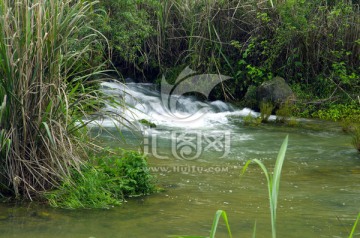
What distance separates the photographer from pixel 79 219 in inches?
221

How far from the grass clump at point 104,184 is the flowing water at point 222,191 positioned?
12 cm

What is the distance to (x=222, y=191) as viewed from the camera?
6.94 metres

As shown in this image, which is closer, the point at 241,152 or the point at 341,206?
the point at 341,206

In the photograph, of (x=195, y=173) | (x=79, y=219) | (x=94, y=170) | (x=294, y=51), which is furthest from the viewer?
(x=294, y=51)

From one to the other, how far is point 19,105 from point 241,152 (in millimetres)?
4479

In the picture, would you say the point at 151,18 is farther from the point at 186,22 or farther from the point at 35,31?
the point at 35,31

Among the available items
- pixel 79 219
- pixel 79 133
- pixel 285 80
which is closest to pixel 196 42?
pixel 285 80

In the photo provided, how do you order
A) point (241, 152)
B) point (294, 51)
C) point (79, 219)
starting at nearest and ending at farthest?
point (79, 219)
point (241, 152)
point (294, 51)

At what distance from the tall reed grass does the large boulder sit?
28.2 feet

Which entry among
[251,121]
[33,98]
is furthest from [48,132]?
[251,121]

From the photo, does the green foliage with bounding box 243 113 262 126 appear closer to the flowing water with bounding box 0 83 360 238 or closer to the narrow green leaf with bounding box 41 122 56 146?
the flowing water with bounding box 0 83 360 238

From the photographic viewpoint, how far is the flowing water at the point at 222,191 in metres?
5.44

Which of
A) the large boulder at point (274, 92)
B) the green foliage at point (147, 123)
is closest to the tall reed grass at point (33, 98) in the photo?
the green foliage at point (147, 123)

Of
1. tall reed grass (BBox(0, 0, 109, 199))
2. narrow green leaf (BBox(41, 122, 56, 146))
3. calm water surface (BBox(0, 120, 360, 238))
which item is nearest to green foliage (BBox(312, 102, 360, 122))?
calm water surface (BBox(0, 120, 360, 238))
